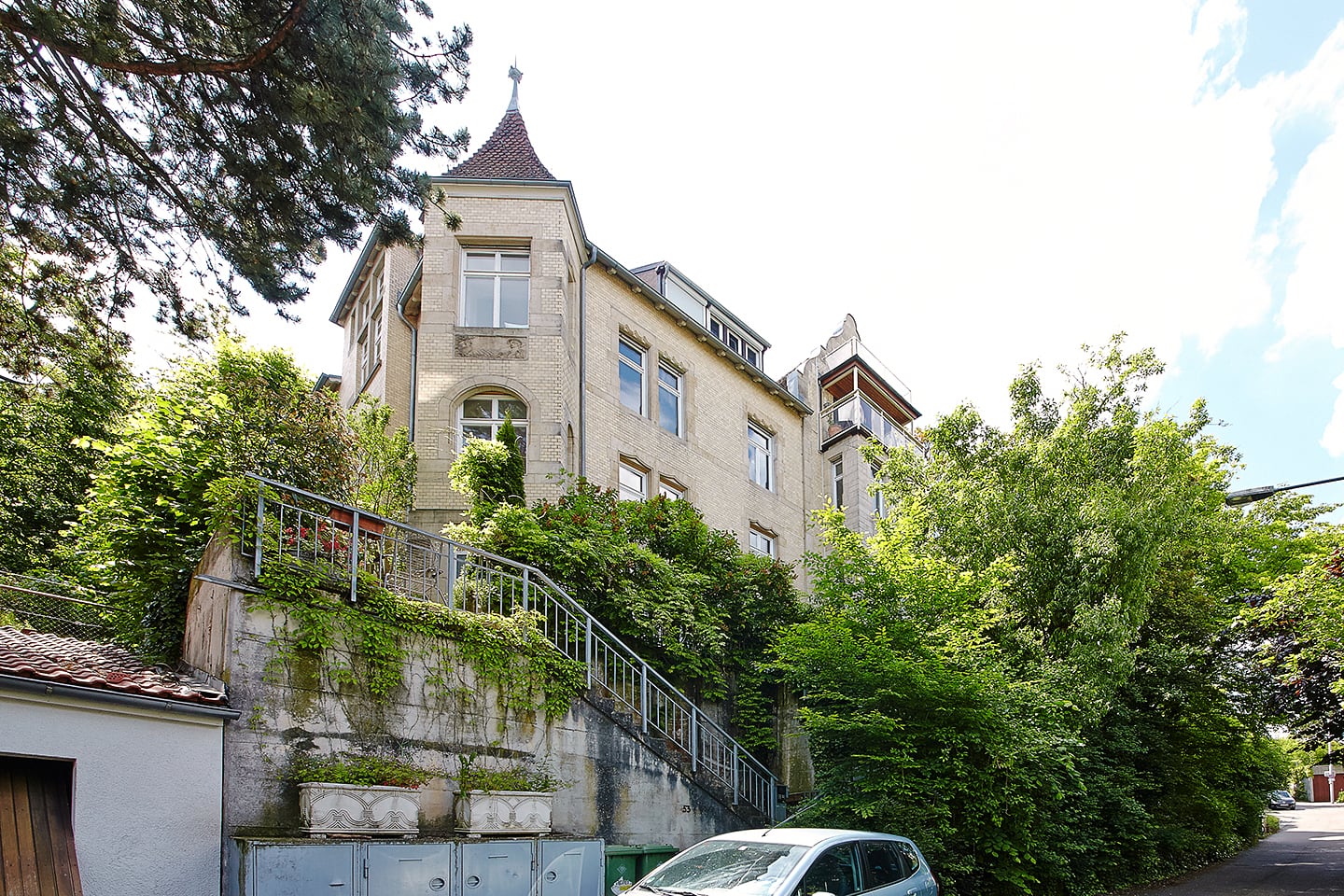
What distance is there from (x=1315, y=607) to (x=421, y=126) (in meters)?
14.9

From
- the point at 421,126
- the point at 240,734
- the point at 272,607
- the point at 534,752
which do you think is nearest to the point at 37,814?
the point at 240,734

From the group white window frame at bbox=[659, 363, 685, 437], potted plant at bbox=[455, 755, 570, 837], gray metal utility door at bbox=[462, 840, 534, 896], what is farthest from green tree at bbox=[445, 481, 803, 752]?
white window frame at bbox=[659, 363, 685, 437]

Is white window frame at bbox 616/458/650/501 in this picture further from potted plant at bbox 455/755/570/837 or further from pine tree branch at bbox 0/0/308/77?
pine tree branch at bbox 0/0/308/77

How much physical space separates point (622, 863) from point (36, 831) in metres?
5.79

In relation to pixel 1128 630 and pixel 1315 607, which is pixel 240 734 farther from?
pixel 1315 607

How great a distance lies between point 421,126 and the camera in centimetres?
977

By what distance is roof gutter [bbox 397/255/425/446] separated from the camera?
19.1 metres

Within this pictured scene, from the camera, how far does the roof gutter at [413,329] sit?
19.1 m

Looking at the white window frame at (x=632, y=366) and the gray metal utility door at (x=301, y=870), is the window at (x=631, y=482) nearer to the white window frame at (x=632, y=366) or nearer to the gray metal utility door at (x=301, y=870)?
the white window frame at (x=632, y=366)

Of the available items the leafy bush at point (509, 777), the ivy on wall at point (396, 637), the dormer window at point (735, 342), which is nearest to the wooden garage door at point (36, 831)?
the ivy on wall at point (396, 637)

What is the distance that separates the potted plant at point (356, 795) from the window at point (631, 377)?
14119mm

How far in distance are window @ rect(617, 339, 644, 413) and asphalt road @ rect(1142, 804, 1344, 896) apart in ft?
46.6

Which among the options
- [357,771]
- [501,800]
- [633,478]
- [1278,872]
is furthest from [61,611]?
[1278,872]

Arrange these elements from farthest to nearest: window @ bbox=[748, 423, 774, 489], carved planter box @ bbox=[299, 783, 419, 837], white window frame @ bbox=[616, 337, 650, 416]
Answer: window @ bbox=[748, 423, 774, 489] → white window frame @ bbox=[616, 337, 650, 416] → carved planter box @ bbox=[299, 783, 419, 837]
